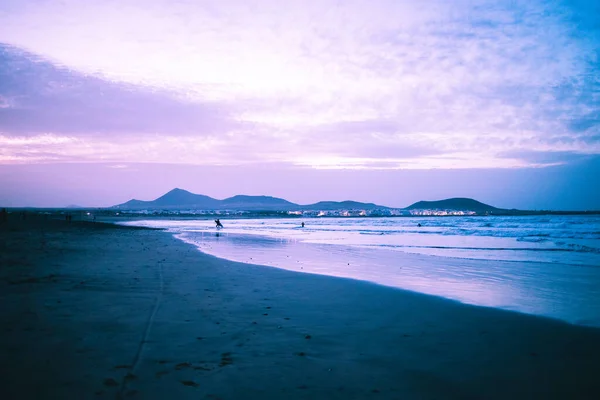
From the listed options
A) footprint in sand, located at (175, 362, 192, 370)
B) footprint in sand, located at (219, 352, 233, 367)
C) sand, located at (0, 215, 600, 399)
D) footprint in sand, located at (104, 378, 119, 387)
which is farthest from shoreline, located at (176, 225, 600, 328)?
footprint in sand, located at (104, 378, 119, 387)

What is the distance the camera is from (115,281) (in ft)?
37.6

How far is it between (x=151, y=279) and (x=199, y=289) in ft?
7.12

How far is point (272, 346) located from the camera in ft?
20.4

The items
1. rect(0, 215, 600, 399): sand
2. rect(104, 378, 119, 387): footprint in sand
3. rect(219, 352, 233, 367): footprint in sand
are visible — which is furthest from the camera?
rect(219, 352, 233, 367): footprint in sand

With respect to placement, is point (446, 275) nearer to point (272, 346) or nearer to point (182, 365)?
point (272, 346)

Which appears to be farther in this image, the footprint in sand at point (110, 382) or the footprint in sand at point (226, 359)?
the footprint in sand at point (226, 359)

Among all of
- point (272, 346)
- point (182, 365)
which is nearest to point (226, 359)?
point (182, 365)

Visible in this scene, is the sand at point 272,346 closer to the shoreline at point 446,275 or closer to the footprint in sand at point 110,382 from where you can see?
the footprint in sand at point 110,382

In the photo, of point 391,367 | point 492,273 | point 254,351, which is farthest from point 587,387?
point 492,273

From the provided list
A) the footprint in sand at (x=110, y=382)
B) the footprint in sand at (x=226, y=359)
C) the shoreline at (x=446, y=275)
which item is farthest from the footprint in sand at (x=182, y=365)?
the shoreline at (x=446, y=275)

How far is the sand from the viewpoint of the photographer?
4715 mm

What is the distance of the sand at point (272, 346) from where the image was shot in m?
4.71

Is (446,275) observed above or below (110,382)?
below

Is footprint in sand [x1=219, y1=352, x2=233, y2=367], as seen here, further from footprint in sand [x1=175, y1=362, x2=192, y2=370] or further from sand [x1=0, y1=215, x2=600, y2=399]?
footprint in sand [x1=175, y1=362, x2=192, y2=370]
